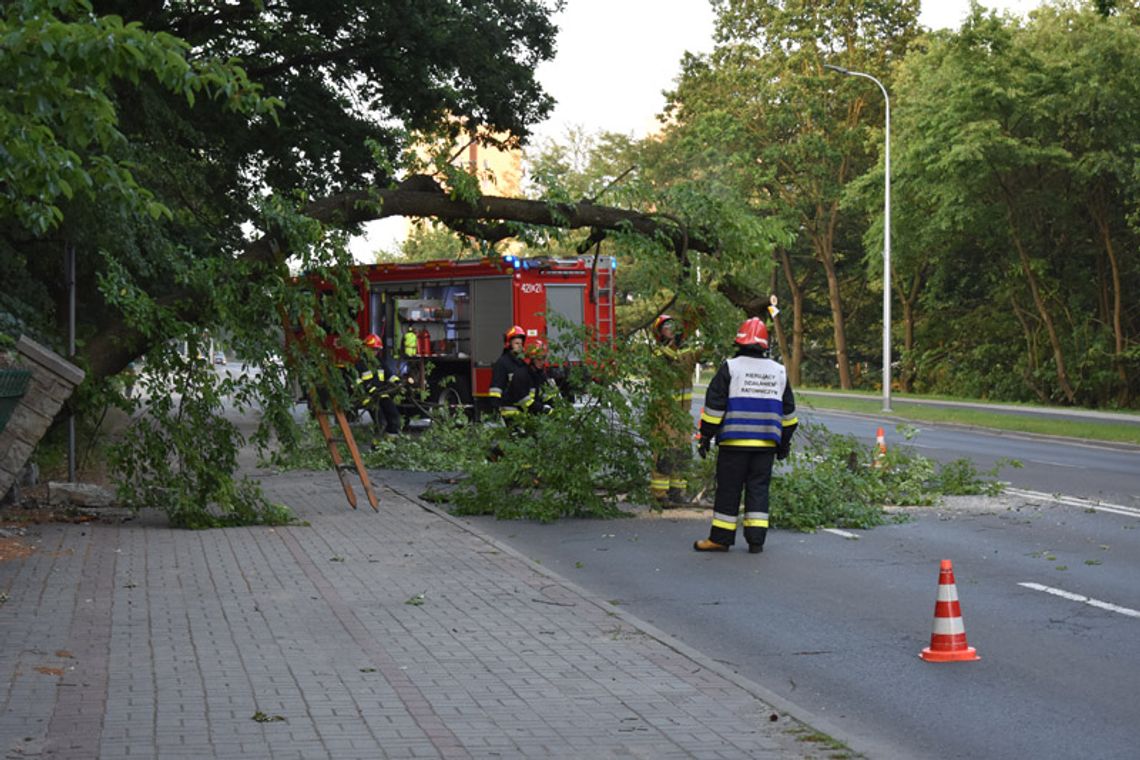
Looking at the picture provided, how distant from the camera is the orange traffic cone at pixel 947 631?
773cm

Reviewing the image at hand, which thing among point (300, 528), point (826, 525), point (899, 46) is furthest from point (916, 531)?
point (899, 46)

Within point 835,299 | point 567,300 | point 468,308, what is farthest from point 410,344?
point 835,299

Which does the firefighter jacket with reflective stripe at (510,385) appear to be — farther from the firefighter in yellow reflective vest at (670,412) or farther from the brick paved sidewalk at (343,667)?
the brick paved sidewalk at (343,667)

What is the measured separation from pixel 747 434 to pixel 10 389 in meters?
6.06

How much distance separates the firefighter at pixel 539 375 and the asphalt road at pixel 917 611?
1.86 meters

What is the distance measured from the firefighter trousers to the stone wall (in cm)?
567

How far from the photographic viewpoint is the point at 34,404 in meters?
12.8

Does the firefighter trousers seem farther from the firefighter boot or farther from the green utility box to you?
the green utility box

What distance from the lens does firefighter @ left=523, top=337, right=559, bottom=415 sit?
15.6m

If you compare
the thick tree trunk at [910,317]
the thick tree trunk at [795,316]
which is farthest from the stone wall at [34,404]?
the thick tree trunk at [795,316]

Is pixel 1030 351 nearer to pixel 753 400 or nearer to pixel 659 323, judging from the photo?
pixel 659 323

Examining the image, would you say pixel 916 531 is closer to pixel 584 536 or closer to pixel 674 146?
pixel 584 536

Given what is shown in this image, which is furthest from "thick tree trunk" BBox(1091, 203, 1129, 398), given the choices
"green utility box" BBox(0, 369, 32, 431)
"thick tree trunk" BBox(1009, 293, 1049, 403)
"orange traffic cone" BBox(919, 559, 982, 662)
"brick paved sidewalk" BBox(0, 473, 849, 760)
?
"orange traffic cone" BBox(919, 559, 982, 662)

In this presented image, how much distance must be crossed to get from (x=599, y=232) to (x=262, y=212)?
3.85 meters
